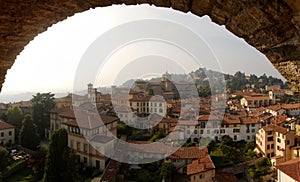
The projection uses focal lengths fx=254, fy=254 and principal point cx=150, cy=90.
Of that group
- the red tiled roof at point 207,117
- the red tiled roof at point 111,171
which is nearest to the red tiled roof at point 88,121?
the red tiled roof at point 111,171

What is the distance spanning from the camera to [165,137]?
19.2 meters

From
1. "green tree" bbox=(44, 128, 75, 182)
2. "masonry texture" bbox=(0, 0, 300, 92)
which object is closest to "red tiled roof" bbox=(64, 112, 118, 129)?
"green tree" bbox=(44, 128, 75, 182)

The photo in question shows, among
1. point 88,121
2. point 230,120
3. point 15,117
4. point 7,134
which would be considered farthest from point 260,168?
point 15,117

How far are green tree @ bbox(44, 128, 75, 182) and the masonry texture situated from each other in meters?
10.2

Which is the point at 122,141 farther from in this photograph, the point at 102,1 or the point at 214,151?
the point at 102,1

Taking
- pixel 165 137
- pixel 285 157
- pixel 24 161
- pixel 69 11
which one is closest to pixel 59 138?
pixel 24 161

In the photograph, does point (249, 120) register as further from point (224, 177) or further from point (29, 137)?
point (29, 137)

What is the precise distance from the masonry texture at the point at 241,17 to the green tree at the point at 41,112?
21500mm

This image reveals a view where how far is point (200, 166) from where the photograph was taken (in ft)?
43.9

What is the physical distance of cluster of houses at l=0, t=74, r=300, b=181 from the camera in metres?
14.9

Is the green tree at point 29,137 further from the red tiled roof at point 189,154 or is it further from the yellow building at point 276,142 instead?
the yellow building at point 276,142

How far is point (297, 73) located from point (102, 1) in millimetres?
1439

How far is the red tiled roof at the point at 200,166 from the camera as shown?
13.2 meters

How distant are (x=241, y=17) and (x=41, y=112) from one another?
23295 mm
